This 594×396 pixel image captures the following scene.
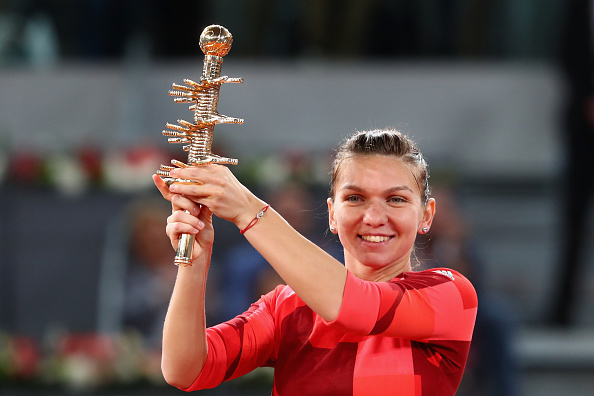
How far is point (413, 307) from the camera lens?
1.40 meters

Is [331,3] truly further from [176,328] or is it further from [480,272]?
[176,328]

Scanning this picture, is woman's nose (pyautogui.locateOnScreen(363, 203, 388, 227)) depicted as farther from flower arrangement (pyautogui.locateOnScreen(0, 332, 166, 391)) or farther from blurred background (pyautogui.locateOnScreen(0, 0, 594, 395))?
blurred background (pyautogui.locateOnScreen(0, 0, 594, 395))

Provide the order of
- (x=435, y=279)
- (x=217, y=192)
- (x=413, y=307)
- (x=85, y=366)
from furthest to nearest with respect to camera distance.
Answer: (x=85, y=366) → (x=435, y=279) → (x=413, y=307) → (x=217, y=192)

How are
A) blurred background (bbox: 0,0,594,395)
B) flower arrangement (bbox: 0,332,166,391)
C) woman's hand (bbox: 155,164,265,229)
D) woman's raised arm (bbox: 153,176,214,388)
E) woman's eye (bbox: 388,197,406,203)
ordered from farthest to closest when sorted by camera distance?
blurred background (bbox: 0,0,594,395)
flower arrangement (bbox: 0,332,166,391)
woman's eye (bbox: 388,197,406,203)
woman's raised arm (bbox: 153,176,214,388)
woman's hand (bbox: 155,164,265,229)

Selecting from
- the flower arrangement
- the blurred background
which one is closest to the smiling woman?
the flower arrangement

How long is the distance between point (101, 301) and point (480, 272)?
6.54ft

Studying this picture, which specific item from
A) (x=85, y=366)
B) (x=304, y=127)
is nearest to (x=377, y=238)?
(x=85, y=366)

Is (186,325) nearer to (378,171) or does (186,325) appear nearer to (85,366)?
(378,171)

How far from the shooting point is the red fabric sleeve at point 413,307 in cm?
134

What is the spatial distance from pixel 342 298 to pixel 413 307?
15cm

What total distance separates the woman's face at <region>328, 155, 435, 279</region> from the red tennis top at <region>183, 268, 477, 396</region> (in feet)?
0.21

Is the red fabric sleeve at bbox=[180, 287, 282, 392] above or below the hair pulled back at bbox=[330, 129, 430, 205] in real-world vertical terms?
below

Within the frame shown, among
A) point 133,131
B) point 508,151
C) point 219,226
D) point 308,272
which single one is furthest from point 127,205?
point 308,272

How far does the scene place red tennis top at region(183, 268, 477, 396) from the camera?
4.68 feet
